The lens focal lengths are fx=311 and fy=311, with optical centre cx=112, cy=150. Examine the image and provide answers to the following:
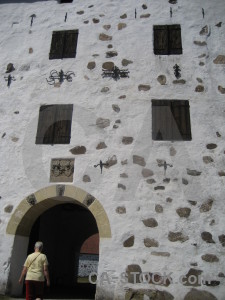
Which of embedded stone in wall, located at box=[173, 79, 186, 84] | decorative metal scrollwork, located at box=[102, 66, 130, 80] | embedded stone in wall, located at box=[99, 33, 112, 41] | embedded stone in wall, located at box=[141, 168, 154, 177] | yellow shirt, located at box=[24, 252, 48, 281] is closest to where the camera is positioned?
yellow shirt, located at box=[24, 252, 48, 281]

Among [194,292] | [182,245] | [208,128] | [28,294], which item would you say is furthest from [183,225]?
[28,294]

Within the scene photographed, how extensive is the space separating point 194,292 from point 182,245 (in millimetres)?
761

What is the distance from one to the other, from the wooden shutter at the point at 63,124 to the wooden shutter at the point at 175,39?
2611 mm

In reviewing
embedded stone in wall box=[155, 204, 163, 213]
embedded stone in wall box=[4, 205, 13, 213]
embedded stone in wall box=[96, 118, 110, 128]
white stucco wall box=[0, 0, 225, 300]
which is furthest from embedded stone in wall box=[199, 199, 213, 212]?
embedded stone in wall box=[4, 205, 13, 213]

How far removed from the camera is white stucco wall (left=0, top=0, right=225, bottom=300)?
5.51m

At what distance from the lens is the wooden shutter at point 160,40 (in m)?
6.95

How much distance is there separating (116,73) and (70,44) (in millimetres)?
1416

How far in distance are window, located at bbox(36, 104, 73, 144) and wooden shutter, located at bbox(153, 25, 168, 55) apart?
2342mm

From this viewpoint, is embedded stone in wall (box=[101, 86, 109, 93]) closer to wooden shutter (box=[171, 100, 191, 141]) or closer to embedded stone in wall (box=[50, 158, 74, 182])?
wooden shutter (box=[171, 100, 191, 141])

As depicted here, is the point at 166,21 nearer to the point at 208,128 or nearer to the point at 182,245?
the point at 208,128

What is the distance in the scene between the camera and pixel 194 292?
5.16 metres

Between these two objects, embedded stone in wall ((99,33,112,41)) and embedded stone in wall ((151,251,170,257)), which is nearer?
embedded stone in wall ((151,251,170,257))

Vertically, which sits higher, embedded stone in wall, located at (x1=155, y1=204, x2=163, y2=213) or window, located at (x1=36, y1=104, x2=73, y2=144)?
window, located at (x1=36, y1=104, x2=73, y2=144)

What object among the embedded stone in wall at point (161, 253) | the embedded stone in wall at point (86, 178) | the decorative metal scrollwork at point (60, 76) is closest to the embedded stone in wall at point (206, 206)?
the embedded stone in wall at point (161, 253)
